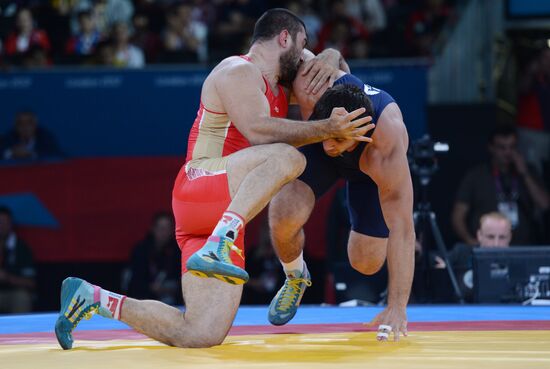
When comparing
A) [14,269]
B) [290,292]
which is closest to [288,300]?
[290,292]

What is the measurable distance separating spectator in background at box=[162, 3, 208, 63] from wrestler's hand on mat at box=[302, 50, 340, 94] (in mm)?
4703

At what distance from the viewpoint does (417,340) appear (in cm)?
430

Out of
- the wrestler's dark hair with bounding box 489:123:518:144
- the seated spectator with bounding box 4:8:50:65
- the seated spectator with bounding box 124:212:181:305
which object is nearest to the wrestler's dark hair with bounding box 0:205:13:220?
the seated spectator with bounding box 124:212:181:305

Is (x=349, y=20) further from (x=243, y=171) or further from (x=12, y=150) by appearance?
(x=243, y=171)

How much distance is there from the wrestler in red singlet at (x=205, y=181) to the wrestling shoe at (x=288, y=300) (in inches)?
25.9

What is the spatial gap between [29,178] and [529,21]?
166 inches

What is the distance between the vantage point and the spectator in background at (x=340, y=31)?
31.5 feet

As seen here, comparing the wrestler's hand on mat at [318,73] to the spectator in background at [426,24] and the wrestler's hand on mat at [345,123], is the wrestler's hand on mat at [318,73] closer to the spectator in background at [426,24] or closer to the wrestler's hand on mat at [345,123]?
the wrestler's hand on mat at [345,123]

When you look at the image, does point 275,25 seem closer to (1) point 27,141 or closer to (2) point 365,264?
(2) point 365,264

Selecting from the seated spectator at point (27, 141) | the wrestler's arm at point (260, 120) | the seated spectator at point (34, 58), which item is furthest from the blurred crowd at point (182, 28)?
the wrestler's arm at point (260, 120)

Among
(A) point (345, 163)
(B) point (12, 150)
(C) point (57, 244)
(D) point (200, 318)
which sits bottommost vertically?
(C) point (57, 244)

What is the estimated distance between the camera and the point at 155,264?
805 cm

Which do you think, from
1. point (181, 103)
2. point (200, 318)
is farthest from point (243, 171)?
point (181, 103)

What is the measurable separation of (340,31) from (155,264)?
2964 millimetres
